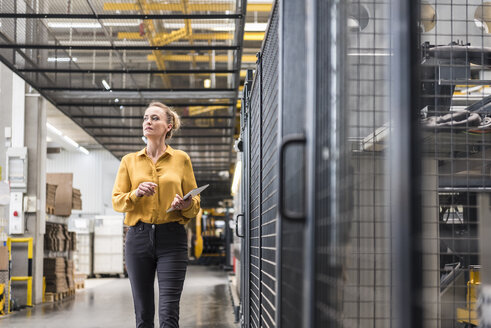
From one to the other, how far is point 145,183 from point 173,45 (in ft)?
15.7

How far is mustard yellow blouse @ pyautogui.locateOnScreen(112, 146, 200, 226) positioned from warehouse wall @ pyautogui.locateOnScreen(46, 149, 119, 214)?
19342 mm

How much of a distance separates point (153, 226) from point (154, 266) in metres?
0.23

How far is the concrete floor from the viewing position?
282 inches

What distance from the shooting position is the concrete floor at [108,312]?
7172 millimetres

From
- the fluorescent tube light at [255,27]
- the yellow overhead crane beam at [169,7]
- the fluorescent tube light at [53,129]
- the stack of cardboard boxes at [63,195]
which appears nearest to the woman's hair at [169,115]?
the yellow overhead crane beam at [169,7]

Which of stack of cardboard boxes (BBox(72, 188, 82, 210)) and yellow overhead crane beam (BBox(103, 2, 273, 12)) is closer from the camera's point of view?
yellow overhead crane beam (BBox(103, 2, 273, 12))

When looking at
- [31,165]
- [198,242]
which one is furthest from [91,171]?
[31,165]

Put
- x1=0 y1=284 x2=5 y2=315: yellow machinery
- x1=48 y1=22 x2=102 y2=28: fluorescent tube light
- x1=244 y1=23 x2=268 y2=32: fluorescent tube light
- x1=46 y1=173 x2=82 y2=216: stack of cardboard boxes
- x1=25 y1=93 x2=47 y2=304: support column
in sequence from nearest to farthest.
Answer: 1. x1=48 y1=22 x2=102 y2=28: fluorescent tube light
2. x1=0 y1=284 x2=5 y2=315: yellow machinery
3. x1=25 y1=93 x2=47 y2=304: support column
4. x1=46 y1=173 x2=82 y2=216: stack of cardboard boxes
5. x1=244 y1=23 x2=268 y2=32: fluorescent tube light

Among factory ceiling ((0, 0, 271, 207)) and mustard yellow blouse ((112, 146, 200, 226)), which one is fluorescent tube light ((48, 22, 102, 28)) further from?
mustard yellow blouse ((112, 146, 200, 226))

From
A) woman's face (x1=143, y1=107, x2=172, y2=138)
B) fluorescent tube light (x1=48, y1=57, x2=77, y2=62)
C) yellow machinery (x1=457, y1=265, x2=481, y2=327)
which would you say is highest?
fluorescent tube light (x1=48, y1=57, x2=77, y2=62)

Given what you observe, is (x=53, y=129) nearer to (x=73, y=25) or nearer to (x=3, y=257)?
(x=3, y=257)

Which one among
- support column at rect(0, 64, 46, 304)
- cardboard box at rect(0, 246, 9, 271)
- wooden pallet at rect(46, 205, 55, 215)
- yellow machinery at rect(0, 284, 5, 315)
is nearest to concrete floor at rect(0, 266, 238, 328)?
yellow machinery at rect(0, 284, 5, 315)

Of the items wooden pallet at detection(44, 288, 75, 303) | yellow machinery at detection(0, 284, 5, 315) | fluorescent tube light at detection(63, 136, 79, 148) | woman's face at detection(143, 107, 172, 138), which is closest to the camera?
woman's face at detection(143, 107, 172, 138)

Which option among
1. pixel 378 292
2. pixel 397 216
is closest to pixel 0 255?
pixel 378 292
